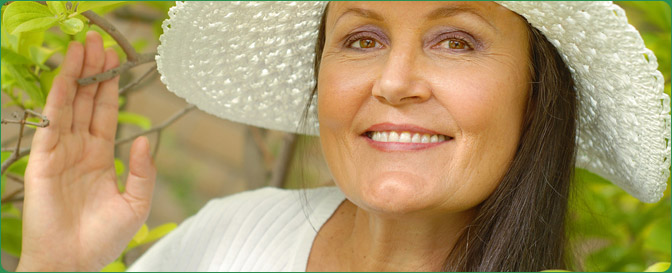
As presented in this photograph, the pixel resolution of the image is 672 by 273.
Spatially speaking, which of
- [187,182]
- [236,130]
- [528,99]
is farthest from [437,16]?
[236,130]

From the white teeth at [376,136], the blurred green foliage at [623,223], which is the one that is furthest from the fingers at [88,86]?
the blurred green foliage at [623,223]

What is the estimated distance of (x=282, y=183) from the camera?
209 centimetres

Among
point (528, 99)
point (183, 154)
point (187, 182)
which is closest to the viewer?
point (528, 99)

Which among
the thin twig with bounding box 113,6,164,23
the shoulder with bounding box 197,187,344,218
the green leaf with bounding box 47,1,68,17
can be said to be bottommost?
the shoulder with bounding box 197,187,344,218

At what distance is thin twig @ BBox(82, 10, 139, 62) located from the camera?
127 cm

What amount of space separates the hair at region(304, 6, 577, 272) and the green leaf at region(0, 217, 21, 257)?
0.77 m

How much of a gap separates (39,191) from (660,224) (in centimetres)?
120

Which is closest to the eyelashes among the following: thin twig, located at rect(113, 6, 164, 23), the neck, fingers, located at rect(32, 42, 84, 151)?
the neck

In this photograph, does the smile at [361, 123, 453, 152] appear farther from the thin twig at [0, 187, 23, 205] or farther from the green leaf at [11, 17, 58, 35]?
the thin twig at [0, 187, 23, 205]

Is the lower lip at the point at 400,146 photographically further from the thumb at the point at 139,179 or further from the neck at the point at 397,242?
the thumb at the point at 139,179

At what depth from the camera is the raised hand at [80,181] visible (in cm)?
136

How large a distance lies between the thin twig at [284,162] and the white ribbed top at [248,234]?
13.0 inches

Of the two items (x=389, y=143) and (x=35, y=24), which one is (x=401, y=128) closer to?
(x=389, y=143)

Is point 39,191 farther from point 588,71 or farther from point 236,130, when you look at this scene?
point 236,130
